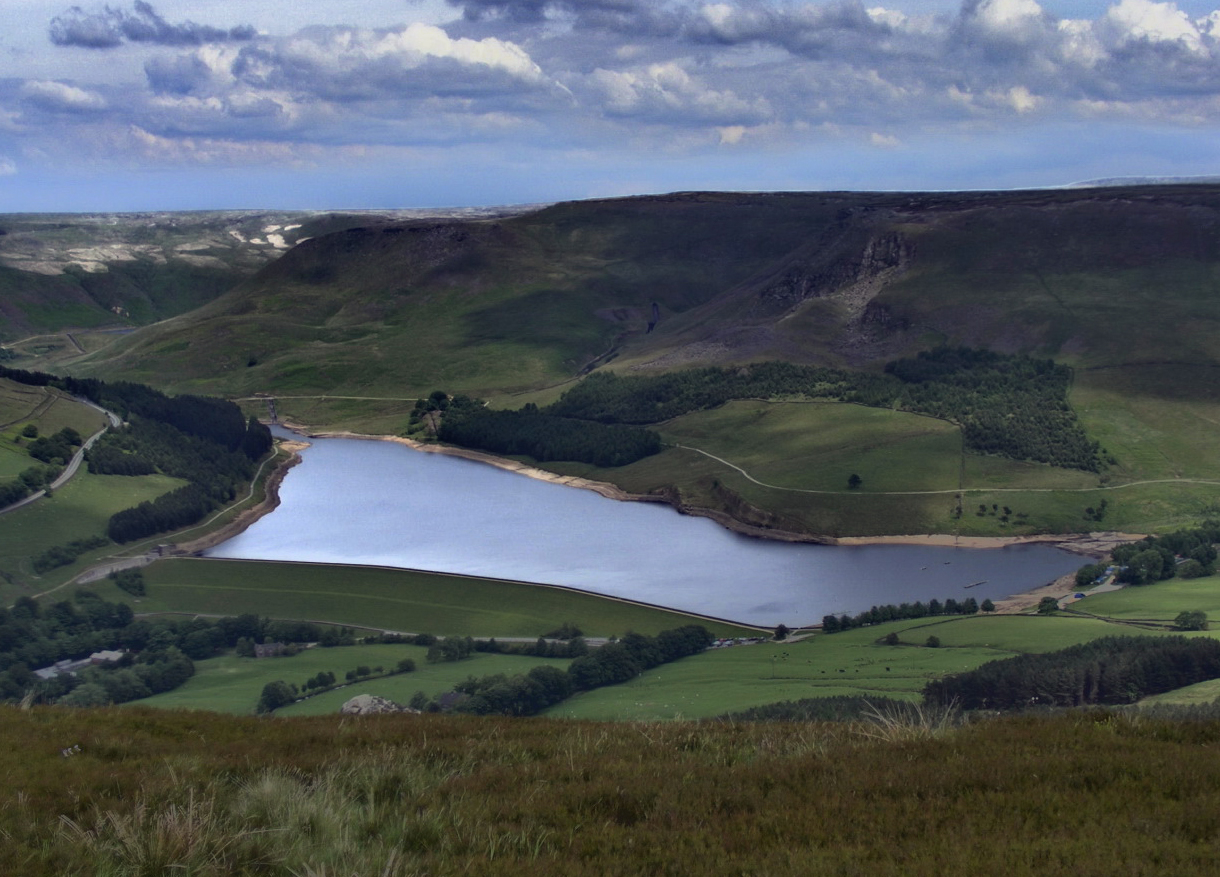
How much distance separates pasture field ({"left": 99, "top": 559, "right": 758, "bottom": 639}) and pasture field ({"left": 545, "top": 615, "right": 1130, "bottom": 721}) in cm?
725

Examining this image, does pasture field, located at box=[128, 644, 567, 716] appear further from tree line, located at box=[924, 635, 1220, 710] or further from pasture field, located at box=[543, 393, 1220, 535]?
pasture field, located at box=[543, 393, 1220, 535]

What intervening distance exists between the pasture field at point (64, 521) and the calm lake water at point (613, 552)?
→ 8358 millimetres

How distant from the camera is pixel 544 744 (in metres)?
11.8

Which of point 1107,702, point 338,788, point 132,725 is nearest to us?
point 338,788

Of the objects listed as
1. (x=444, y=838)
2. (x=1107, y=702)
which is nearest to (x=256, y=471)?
(x=1107, y=702)

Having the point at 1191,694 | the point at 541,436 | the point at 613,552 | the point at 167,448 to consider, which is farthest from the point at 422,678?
the point at 541,436

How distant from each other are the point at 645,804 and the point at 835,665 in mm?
39290

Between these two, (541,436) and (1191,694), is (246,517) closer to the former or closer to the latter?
(541,436)

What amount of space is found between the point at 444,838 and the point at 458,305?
162215mm

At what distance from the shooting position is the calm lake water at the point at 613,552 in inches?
2574

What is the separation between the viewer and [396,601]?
62.1 metres

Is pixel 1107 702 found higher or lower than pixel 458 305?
lower

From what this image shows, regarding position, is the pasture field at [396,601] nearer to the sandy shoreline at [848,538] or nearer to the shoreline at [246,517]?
the shoreline at [246,517]

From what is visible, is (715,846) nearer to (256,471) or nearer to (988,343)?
(256,471)
